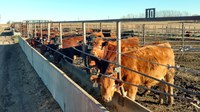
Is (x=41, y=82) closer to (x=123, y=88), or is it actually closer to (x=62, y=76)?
(x=62, y=76)

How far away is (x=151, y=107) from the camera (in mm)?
6977

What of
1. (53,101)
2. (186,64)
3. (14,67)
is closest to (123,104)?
(53,101)

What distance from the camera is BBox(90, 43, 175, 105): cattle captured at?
5727mm

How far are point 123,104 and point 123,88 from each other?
0.63 m

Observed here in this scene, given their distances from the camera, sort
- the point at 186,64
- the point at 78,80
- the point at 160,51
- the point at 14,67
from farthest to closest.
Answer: the point at 14,67
the point at 186,64
the point at 78,80
the point at 160,51

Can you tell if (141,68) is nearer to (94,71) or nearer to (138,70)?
(138,70)

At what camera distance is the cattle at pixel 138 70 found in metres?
5.73

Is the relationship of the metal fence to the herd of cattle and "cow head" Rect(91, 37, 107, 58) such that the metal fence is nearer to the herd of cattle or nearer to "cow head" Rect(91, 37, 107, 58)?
the herd of cattle

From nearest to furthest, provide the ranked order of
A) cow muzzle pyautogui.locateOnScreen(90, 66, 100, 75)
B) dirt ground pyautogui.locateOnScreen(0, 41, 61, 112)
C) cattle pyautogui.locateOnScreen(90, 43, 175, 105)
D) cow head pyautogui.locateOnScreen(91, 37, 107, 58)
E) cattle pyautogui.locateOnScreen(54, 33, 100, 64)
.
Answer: cattle pyautogui.locateOnScreen(90, 43, 175, 105)
cow muzzle pyautogui.locateOnScreen(90, 66, 100, 75)
dirt ground pyautogui.locateOnScreen(0, 41, 61, 112)
cow head pyautogui.locateOnScreen(91, 37, 107, 58)
cattle pyautogui.locateOnScreen(54, 33, 100, 64)

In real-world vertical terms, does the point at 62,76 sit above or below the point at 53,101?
above

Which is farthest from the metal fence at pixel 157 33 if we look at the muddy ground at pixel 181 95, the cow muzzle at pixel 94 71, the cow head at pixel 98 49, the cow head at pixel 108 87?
the cow muzzle at pixel 94 71

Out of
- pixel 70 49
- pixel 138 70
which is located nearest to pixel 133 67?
pixel 138 70

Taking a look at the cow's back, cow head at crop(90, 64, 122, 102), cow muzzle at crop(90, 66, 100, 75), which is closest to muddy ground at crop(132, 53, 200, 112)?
the cow's back

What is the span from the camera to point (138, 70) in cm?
665
